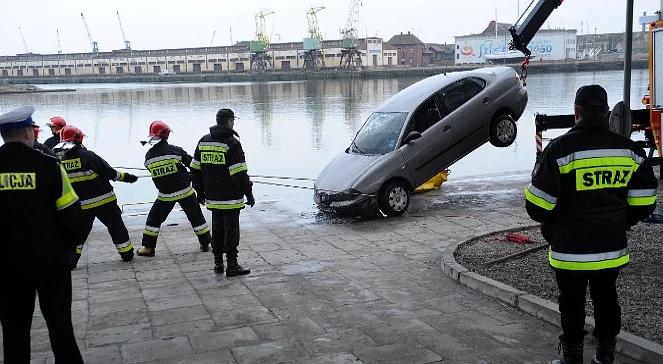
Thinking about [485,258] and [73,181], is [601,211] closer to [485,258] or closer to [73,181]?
[485,258]

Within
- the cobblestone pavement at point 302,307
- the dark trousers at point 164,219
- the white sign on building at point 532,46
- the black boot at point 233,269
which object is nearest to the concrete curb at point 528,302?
the cobblestone pavement at point 302,307

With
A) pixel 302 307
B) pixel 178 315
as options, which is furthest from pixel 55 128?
pixel 302 307

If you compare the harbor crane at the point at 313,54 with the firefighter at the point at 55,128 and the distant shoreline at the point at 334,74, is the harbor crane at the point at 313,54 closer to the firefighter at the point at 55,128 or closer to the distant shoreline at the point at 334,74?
the distant shoreline at the point at 334,74

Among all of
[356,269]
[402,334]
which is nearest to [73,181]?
[356,269]

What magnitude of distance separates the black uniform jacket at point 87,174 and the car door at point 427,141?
512 centimetres

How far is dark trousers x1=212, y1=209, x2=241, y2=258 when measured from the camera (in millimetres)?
7227

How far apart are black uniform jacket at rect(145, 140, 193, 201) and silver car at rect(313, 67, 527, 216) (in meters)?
2.99

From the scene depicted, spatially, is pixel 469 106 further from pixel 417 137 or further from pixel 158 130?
pixel 158 130

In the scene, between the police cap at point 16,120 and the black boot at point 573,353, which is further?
the black boot at point 573,353

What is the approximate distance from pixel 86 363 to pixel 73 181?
3.88 meters

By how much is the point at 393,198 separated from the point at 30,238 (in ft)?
24.8

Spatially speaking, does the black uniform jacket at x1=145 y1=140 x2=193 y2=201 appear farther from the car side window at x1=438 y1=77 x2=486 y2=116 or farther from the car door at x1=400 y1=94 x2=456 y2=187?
the car side window at x1=438 y1=77 x2=486 y2=116

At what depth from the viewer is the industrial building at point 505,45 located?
119625 mm

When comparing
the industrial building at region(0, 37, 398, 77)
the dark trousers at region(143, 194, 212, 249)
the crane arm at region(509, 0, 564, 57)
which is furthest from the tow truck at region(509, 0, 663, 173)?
the industrial building at region(0, 37, 398, 77)
